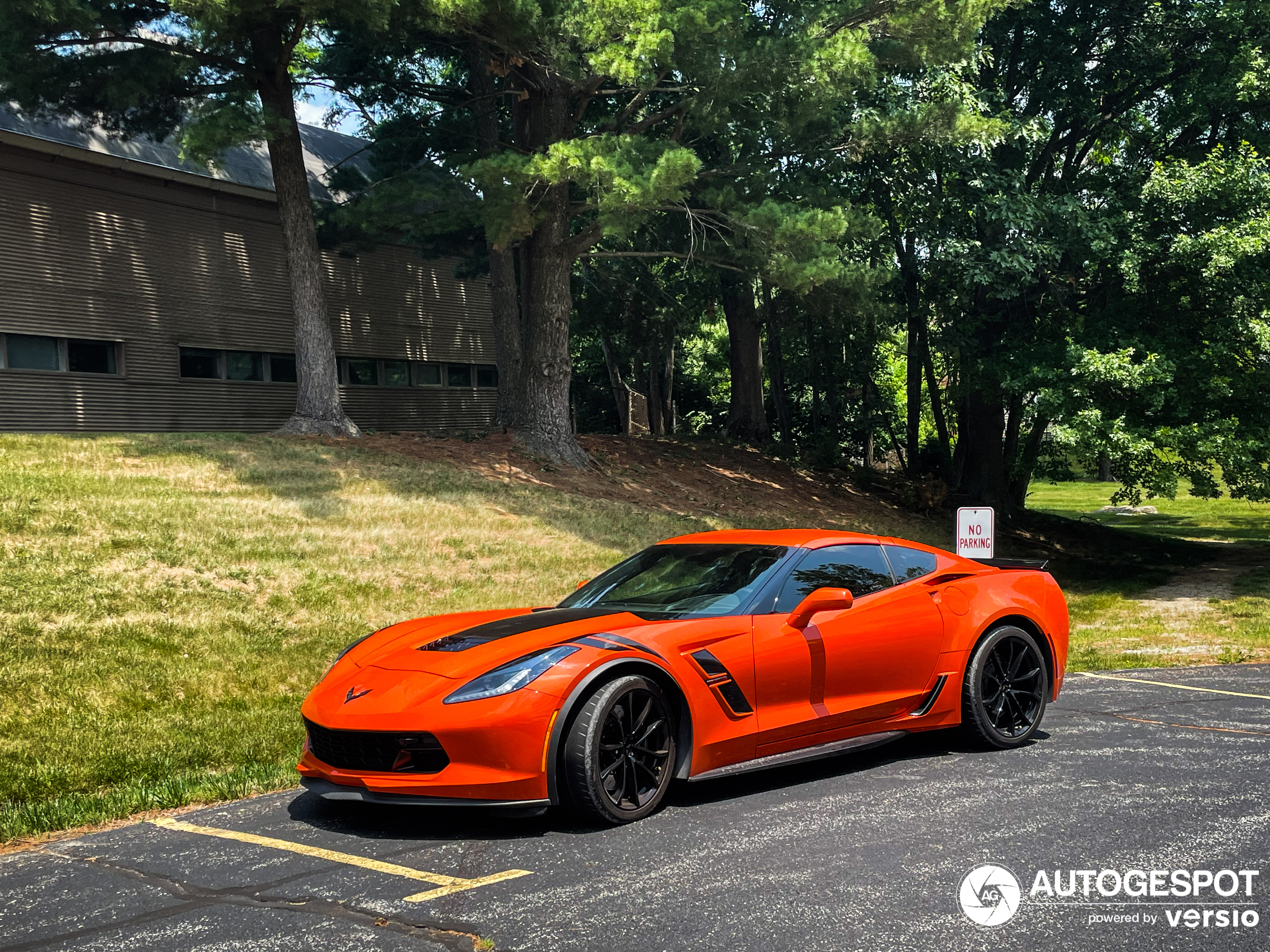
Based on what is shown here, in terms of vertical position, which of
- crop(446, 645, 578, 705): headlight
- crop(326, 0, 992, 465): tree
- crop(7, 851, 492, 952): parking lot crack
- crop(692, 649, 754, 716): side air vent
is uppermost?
crop(326, 0, 992, 465): tree

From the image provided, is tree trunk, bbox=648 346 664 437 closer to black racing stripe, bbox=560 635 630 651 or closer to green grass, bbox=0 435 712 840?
green grass, bbox=0 435 712 840

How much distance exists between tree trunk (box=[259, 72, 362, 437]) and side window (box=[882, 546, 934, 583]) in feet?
50.3

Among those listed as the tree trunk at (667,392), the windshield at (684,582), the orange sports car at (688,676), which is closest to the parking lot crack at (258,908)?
the orange sports car at (688,676)

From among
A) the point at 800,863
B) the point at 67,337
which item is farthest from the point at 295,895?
the point at 67,337

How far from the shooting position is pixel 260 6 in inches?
672

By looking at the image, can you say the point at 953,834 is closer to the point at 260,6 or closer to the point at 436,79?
the point at 260,6

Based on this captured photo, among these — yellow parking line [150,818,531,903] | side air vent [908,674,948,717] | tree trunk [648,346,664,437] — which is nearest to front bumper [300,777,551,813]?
yellow parking line [150,818,531,903]

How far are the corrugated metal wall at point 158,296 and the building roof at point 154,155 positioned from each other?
38 cm

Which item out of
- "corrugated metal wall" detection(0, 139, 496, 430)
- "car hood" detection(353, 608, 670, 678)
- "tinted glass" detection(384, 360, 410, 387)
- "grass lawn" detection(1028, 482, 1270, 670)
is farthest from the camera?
"tinted glass" detection(384, 360, 410, 387)

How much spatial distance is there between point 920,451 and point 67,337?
70.9ft

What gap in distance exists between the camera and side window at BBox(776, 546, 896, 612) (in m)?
6.40

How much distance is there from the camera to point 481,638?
19.4ft

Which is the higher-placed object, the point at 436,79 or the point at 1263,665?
the point at 436,79

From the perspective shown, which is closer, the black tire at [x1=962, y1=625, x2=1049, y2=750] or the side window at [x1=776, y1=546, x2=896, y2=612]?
the side window at [x1=776, y1=546, x2=896, y2=612]
